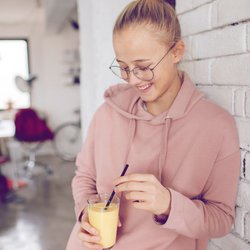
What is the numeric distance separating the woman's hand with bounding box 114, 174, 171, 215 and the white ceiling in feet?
13.5

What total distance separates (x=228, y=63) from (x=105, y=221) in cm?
61

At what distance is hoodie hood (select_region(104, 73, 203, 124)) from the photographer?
107 cm

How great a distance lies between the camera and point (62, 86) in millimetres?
7824

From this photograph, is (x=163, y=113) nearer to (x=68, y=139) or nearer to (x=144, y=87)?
(x=144, y=87)

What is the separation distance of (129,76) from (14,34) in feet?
23.2

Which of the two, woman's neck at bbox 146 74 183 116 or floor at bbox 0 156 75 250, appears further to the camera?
floor at bbox 0 156 75 250

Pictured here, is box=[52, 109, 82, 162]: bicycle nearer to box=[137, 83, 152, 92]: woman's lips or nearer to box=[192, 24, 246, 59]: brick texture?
box=[192, 24, 246, 59]: brick texture

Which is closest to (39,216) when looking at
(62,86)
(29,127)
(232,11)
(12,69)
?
(29,127)

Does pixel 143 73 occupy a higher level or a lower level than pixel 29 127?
higher

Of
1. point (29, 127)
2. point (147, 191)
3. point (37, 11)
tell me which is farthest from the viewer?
point (37, 11)

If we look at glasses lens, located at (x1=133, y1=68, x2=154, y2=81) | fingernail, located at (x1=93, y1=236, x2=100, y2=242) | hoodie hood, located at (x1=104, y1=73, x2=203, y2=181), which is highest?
glasses lens, located at (x1=133, y1=68, x2=154, y2=81)

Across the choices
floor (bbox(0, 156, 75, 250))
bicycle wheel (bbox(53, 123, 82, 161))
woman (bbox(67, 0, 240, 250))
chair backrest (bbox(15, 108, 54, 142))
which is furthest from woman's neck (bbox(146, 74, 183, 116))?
bicycle wheel (bbox(53, 123, 82, 161))

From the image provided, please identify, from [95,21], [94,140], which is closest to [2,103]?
[95,21]

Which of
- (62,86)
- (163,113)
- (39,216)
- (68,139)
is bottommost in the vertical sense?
(39,216)
